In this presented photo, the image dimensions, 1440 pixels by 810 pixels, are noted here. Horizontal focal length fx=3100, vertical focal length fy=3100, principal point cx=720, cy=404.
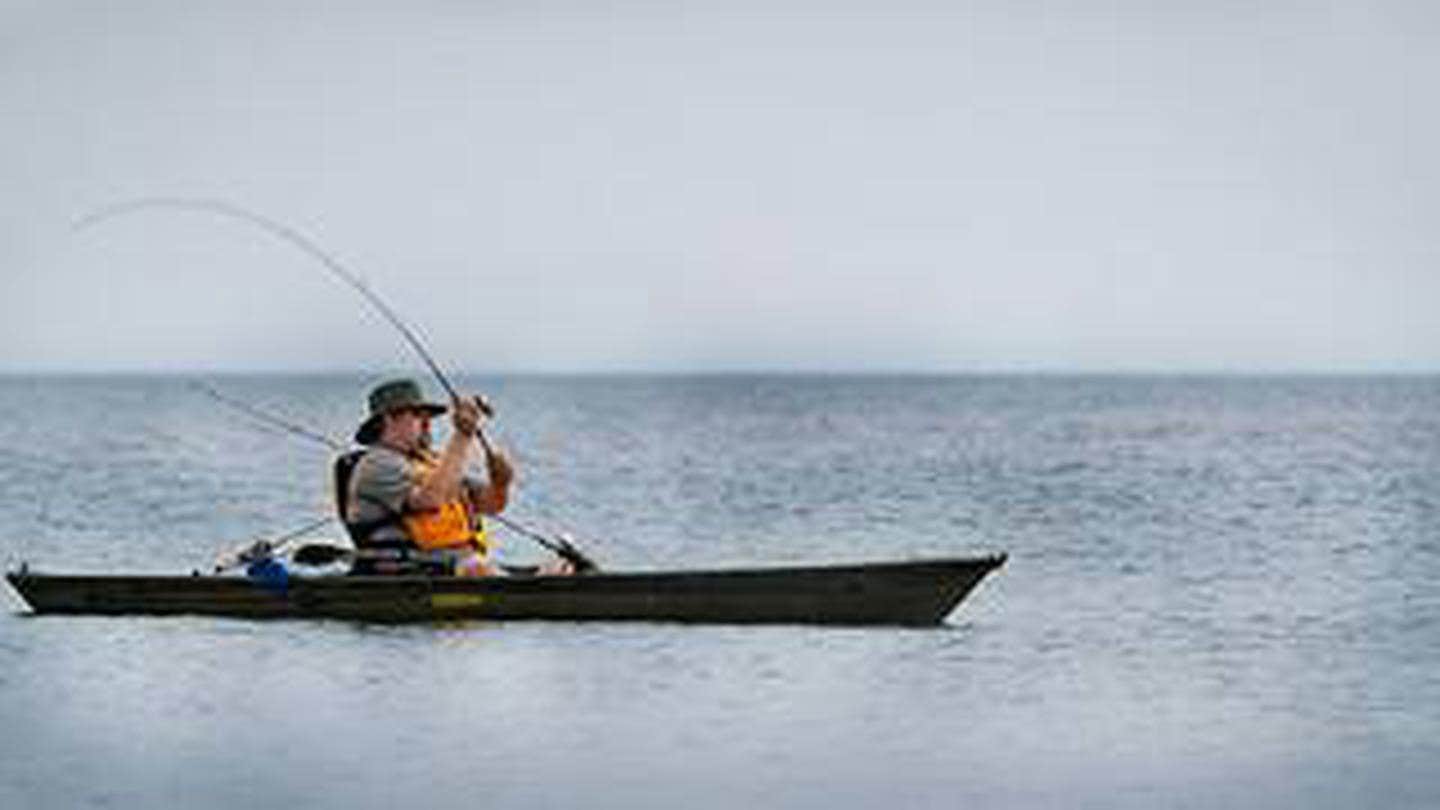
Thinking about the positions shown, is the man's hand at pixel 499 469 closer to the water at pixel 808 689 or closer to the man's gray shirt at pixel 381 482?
the man's gray shirt at pixel 381 482

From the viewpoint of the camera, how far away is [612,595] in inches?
947

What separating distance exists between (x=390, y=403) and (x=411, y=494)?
2.29ft

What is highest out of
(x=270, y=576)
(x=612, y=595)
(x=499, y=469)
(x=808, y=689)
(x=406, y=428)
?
(x=406, y=428)

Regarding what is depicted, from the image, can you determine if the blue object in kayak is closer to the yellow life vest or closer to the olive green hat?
the yellow life vest

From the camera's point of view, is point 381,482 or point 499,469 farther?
point 499,469

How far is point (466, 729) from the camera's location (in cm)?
1917

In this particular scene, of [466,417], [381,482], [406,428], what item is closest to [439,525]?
[381,482]

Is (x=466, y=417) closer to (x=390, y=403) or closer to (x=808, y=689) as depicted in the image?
(x=390, y=403)

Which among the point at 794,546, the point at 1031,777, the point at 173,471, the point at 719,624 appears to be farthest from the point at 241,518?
the point at 1031,777

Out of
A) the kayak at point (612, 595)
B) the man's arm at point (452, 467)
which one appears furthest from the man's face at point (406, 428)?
the kayak at point (612, 595)

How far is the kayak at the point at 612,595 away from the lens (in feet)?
77.8

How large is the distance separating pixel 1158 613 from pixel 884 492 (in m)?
30.3

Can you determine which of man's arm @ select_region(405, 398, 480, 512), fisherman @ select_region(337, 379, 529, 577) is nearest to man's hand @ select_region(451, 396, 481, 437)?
man's arm @ select_region(405, 398, 480, 512)

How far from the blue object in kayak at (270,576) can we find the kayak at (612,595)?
0.04 feet
